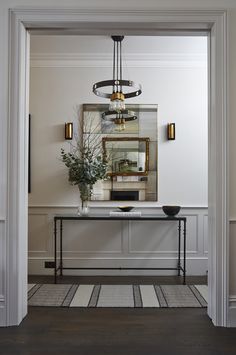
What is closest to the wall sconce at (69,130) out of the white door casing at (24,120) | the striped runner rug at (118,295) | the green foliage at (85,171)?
the green foliage at (85,171)

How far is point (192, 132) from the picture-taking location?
4457mm

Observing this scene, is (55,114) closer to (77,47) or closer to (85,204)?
(77,47)

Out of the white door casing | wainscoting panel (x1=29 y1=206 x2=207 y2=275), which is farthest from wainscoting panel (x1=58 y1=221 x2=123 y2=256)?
the white door casing

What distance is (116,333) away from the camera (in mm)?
2523

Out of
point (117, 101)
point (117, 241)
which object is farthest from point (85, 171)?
point (117, 101)

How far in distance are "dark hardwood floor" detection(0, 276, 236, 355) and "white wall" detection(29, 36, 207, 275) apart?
1.37 meters

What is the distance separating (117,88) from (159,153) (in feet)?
4.47

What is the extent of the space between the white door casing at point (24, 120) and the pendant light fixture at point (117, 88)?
1.68 ft

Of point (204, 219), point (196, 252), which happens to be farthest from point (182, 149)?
point (196, 252)

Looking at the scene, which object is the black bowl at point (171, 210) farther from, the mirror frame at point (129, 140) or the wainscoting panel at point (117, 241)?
the mirror frame at point (129, 140)

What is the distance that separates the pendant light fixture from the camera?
10.2ft

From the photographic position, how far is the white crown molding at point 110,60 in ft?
14.4

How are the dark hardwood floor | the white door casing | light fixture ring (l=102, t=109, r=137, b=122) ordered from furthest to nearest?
light fixture ring (l=102, t=109, r=137, b=122)
the white door casing
the dark hardwood floor

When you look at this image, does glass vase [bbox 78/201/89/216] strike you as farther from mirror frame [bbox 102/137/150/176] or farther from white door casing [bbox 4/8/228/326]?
white door casing [bbox 4/8/228/326]
